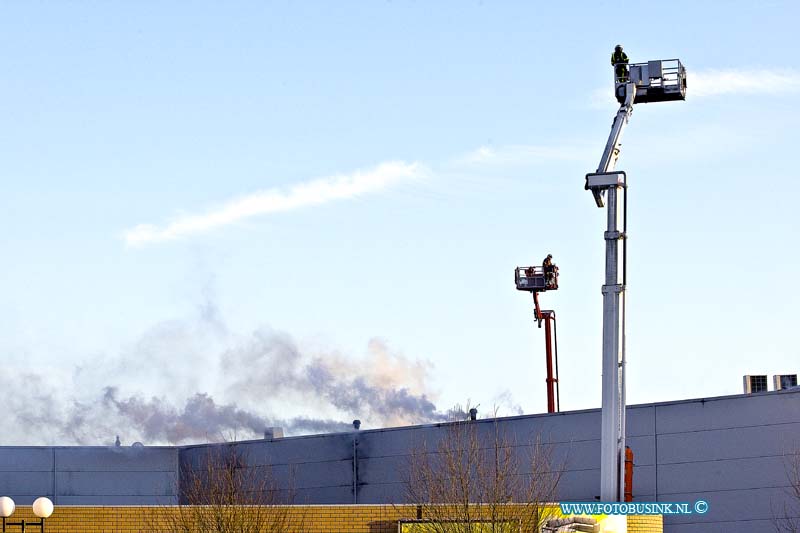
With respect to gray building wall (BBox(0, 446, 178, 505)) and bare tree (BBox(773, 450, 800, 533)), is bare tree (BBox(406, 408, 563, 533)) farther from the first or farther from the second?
gray building wall (BBox(0, 446, 178, 505))

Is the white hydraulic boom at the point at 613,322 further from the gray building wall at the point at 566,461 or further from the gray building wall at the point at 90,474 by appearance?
the gray building wall at the point at 90,474

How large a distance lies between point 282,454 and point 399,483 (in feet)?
26.6

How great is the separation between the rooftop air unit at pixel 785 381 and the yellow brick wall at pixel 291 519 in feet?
65.4

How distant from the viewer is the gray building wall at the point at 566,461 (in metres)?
49.9

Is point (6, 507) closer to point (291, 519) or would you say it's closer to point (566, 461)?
point (291, 519)

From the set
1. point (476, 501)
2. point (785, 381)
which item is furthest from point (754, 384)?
→ point (476, 501)

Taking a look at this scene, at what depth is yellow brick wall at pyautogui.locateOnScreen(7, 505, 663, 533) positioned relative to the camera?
37.6 m

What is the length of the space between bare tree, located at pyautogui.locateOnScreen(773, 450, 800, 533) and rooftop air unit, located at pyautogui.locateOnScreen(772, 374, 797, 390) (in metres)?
7.69

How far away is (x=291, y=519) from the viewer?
3797 centimetres

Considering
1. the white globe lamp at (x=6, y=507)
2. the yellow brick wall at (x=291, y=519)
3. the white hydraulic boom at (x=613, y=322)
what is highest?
the white hydraulic boom at (x=613, y=322)

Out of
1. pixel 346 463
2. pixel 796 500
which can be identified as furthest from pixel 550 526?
pixel 346 463

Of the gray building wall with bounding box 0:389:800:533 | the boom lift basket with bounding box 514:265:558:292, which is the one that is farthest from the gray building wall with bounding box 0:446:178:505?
the boom lift basket with bounding box 514:265:558:292

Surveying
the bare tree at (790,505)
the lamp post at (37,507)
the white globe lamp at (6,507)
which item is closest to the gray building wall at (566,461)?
the bare tree at (790,505)

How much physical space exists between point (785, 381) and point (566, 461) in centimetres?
1003
